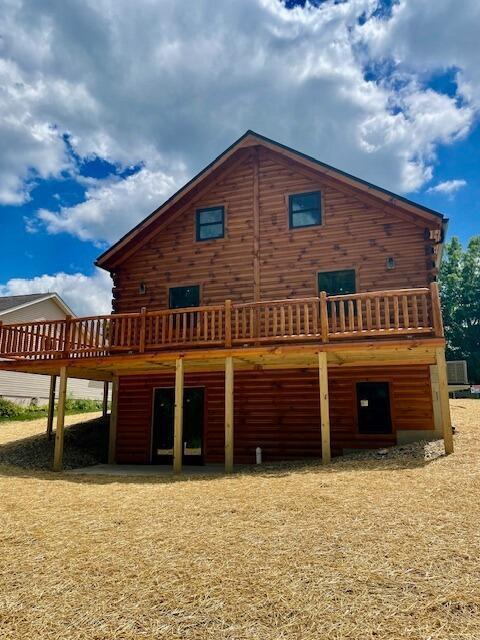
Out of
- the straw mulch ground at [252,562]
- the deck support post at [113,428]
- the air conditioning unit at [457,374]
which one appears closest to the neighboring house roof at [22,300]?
the deck support post at [113,428]

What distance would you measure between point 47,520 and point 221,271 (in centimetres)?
1037

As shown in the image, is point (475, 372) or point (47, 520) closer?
point (47, 520)

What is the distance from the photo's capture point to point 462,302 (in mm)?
46469

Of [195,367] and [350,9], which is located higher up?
[350,9]

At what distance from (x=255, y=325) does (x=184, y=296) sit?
4463mm

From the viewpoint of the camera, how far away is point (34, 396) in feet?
95.6

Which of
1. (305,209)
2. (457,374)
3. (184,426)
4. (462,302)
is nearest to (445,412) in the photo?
(305,209)

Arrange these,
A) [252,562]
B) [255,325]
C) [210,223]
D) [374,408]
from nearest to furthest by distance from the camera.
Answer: [252,562] < [255,325] < [374,408] < [210,223]

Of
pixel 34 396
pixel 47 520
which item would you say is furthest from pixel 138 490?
pixel 34 396

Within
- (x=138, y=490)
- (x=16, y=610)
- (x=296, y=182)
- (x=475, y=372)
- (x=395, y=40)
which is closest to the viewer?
(x=16, y=610)

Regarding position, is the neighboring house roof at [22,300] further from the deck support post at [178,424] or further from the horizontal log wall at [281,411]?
the deck support post at [178,424]

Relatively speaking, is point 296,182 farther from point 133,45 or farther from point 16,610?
point 16,610

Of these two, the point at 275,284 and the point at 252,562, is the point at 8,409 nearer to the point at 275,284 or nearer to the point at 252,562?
the point at 275,284

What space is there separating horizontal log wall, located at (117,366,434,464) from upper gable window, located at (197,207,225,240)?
509 centimetres
